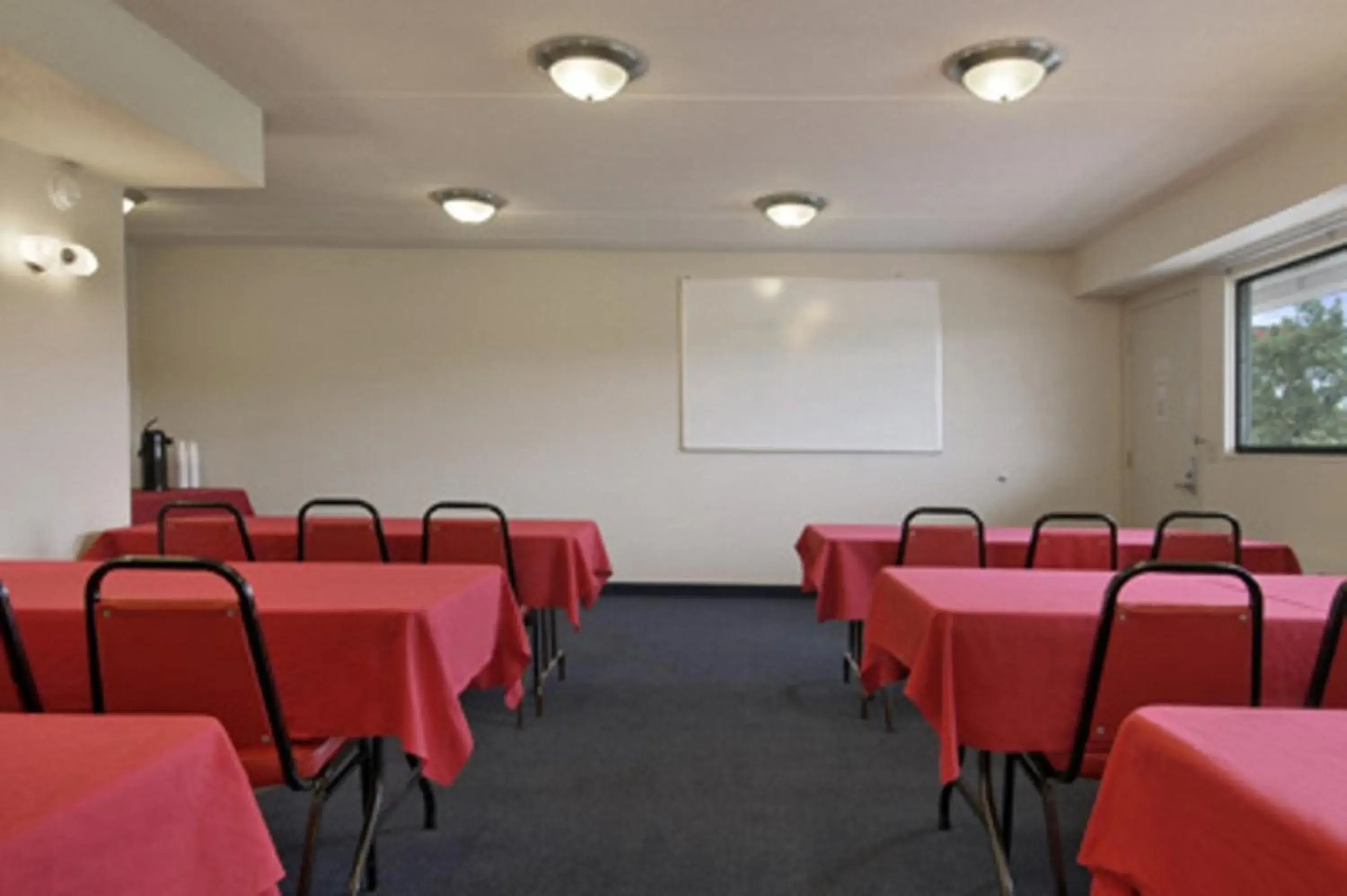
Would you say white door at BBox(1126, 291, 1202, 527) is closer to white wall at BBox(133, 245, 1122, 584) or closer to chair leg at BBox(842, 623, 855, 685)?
white wall at BBox(133, 245, 1122, 584)

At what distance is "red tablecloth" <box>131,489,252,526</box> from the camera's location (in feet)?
13.2

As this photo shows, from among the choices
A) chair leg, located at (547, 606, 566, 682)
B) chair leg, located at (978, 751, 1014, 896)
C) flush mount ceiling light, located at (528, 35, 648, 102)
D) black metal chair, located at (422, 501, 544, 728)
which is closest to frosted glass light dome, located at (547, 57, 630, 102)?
flush mount ceiling light, located at (528, 35, 648, 102)

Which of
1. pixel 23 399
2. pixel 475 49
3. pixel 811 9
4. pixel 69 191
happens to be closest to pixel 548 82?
pixel 475 49

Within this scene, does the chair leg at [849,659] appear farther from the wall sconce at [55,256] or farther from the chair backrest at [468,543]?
the wall sconce at [55,256]

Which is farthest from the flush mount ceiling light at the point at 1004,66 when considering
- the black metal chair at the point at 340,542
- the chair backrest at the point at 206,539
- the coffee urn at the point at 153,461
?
the coffee urn at the point at 153,461

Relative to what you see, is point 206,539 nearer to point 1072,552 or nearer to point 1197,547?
point 1072,552

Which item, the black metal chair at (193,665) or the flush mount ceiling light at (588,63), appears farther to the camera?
the flush mount ceiling light at (588,63)

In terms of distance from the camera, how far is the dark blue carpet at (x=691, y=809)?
6.54ft

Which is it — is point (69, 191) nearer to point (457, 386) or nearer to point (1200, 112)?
point (457, 386)

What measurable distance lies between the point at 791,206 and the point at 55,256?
3.26 metres

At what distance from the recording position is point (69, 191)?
306 centimetres

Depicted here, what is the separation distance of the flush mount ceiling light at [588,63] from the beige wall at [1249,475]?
11.8 ft

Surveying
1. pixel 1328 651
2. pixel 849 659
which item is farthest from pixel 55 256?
pixel 1328 651

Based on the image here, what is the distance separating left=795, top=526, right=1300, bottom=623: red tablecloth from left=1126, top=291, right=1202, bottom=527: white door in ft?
5.44
